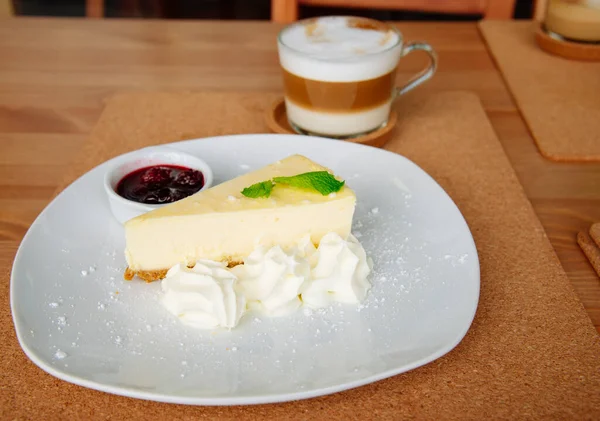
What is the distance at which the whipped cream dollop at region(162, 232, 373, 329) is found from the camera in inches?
39.6

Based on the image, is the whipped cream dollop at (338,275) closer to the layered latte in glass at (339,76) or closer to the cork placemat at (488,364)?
the cork placemat at (488,364)

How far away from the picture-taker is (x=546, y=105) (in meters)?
1.68

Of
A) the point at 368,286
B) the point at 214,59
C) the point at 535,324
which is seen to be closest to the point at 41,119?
the point at 214,59

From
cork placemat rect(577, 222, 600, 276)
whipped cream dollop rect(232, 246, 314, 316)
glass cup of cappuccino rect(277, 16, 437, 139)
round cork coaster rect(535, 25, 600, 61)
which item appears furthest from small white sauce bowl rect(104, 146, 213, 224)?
round cork coaster rect(535, 25, 600, 61)

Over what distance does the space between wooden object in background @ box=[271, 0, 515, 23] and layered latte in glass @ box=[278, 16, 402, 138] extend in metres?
0.77

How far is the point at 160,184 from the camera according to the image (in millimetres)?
1281

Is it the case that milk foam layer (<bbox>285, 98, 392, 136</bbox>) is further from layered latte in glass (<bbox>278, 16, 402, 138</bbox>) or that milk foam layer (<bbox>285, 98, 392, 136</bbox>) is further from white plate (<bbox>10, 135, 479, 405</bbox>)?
white plate (<bbox>10, 135, 479, 405</bbox>)

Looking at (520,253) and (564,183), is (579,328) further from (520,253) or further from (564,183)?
(564,183)

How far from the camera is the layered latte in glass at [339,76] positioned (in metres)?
1.43

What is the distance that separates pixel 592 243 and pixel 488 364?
40 cm

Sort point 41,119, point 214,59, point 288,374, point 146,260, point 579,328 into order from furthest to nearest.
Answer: point 214,59 < point 41,119 < point 146,260 < point 579,328 < point 288,374

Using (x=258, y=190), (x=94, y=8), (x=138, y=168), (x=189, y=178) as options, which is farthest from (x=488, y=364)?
(x=94, y=8)

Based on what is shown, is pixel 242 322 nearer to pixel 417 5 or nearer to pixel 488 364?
pixel 488 364

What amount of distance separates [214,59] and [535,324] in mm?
1352
